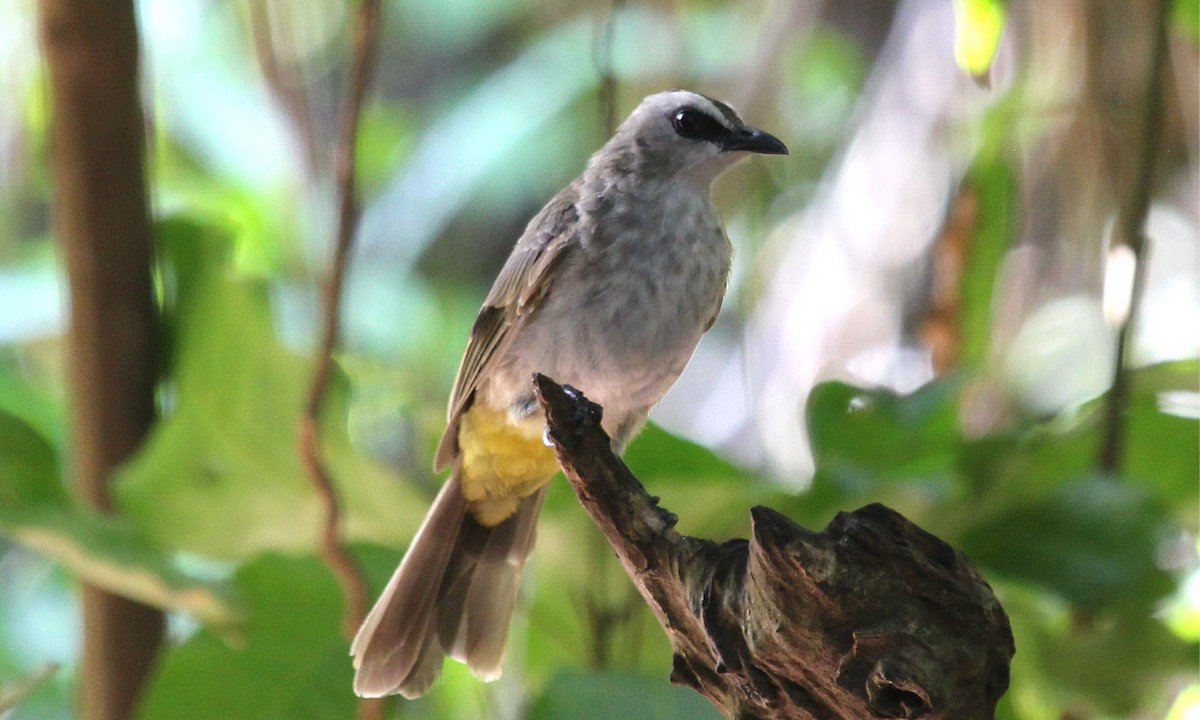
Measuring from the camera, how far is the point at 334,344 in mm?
2238

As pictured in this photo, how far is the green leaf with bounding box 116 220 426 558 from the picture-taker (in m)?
2.34

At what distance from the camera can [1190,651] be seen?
90.1 inches

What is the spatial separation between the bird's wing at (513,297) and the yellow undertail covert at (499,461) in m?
0.04

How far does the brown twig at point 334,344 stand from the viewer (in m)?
2.19

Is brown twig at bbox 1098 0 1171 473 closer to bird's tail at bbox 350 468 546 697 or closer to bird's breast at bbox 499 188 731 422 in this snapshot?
bird's breast at bbox 499 188 731 422

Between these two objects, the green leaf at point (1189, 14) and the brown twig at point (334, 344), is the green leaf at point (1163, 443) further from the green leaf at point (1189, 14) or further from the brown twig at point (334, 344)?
the brown twig at point (334, 344)

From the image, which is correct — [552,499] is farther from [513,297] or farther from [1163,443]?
[1163,443]

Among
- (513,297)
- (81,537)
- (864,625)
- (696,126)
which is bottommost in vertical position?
(81,537)

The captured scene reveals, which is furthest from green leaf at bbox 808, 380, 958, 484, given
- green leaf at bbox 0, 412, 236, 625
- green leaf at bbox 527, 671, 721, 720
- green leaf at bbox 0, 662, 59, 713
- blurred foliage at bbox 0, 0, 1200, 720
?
green leaf at bbox 0, 662, 59, 713

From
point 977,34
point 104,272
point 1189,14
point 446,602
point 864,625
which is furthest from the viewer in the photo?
point 1189,14

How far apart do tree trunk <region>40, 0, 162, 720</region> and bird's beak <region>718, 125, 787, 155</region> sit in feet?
3.88

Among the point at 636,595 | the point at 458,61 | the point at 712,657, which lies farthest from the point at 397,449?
the point at 712,657

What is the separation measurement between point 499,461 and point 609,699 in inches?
21.4

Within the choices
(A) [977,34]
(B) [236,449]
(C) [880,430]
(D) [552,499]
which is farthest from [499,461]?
(A) [977,34]
